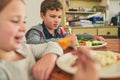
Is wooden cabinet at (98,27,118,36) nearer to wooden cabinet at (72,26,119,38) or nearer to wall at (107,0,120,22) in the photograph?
wooden cabinet at (72,26,119,38)

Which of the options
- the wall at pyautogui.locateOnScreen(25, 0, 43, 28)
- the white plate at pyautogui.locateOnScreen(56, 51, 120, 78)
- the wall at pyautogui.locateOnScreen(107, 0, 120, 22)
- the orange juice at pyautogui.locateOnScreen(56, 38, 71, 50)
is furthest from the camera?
the wall at pyautogui.locateOnScreen(107, 0, 120, 22)

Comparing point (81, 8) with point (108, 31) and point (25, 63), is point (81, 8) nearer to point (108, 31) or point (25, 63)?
point (108, 31)

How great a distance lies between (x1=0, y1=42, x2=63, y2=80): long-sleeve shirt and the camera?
59 cm

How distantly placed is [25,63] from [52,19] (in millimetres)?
931

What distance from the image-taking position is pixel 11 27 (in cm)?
59

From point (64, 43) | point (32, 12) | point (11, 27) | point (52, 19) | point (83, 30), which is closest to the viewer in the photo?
point (11, 27)

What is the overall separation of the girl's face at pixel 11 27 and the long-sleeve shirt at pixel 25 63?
0.05 m

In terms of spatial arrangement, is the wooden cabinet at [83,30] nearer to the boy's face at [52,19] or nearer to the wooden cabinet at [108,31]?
the wooden cabinet at [108,31]

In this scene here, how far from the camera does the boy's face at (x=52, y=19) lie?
5.05 feet

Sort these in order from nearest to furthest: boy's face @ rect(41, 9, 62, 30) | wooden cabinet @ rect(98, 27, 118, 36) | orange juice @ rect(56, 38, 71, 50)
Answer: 1. orange juice @ rect(56, 38, 71, 50)
2. boy's face @ rect(41, 9, 62, 30)
3. wooden cabinet @ rect(98, 27, 118, 36)

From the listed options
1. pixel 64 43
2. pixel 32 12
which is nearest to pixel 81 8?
pixel 32 12

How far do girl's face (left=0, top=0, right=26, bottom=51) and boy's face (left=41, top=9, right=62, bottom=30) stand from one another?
0.93 meters

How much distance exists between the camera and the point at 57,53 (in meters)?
0.74

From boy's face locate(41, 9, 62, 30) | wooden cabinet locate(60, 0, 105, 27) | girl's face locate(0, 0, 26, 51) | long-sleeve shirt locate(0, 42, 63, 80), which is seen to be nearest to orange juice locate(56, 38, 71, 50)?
long-sleeve shirt locate(0, 42, 63, 80)
